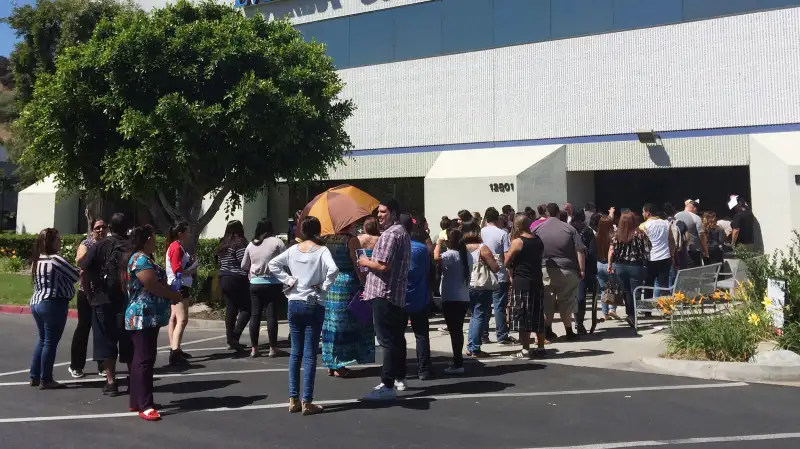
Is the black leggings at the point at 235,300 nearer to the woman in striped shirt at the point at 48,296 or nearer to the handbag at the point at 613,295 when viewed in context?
the woman in striped shirt at the point at 48,296

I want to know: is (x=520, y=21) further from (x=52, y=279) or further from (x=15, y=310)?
(x=52, y=279)

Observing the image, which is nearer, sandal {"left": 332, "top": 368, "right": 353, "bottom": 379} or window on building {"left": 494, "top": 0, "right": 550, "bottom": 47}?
sandal {"left": 332, "top": 368, "right": 353, "bottom": 379}

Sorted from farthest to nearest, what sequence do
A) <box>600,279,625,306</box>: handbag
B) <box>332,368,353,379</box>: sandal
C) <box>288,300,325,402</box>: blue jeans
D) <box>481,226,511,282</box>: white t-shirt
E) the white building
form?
1. the white building
2. <box>600,279,625,306</box>: handbag
3. <box>481,226,511,282</box>: white t-shirt
4. <box>332,368,353,379</box>: sandal
5. <box>288,300,325,402</box>: blue jeans

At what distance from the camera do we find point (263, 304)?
31.1ft

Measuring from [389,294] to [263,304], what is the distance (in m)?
3.18

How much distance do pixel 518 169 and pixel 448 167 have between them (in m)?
2.51

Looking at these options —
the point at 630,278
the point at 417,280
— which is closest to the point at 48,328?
the point at 417,280

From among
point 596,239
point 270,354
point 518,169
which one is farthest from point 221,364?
point 518,169

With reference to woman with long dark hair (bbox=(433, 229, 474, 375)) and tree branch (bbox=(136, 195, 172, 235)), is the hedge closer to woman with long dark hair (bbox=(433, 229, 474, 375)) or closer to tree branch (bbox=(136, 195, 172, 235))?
tree branch (bbox=(136, 195, 172, 235))

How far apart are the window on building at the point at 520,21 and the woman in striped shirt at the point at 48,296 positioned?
1626 cm

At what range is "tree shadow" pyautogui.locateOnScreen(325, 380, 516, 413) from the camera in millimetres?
6758

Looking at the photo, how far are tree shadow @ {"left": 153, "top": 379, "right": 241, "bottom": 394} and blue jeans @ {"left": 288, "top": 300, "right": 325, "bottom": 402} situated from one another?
1.59 meters

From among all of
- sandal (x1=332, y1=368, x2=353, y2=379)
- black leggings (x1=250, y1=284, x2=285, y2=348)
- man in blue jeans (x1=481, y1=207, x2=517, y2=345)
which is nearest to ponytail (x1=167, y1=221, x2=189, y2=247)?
black leggings (x1=250, y1=284, x2=285, y2=348)

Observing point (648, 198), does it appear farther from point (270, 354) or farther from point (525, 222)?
point (270, 354)
